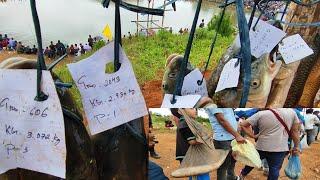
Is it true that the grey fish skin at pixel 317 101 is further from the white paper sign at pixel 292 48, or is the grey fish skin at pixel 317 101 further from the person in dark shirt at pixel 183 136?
the person in dark shirt at pixel 183 136

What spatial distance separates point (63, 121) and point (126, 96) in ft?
0.56

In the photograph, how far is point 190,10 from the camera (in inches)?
902

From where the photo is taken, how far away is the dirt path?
1.87 m

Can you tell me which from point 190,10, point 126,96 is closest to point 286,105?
point 126,96

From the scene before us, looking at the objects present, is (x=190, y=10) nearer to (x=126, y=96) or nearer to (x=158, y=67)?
(x=158, y=67)

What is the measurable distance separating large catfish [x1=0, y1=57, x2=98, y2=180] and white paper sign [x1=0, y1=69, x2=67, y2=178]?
2.6 inches

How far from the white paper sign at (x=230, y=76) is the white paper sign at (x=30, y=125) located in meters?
0.74

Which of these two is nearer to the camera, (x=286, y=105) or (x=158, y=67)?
(x=286, y=105)

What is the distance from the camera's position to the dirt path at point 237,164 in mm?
1874

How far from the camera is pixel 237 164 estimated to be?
7.18 ft

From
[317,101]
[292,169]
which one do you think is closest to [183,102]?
[317,101]

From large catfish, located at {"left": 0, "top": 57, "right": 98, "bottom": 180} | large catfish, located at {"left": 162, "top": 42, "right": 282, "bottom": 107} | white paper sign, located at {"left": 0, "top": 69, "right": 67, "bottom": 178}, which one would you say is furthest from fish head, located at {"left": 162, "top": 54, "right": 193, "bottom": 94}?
white paper sign, located at {"left": 0, "top": 69, "right": 67, "bottom": 178}

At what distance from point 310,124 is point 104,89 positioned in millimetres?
1711

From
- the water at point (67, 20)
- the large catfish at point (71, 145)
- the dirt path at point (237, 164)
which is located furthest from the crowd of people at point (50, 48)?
the large catfish at point (71, 145)
